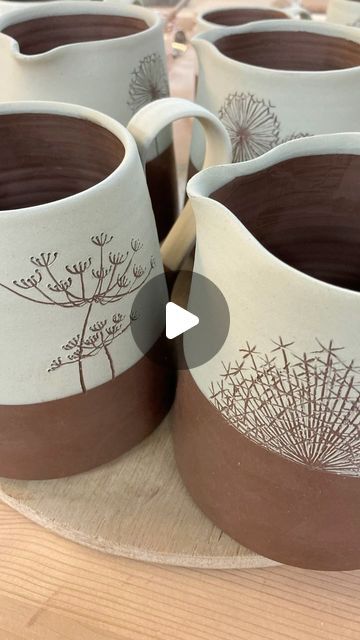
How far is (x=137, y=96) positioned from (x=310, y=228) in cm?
16

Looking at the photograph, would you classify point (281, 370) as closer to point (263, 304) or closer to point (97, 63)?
point (263, 304)

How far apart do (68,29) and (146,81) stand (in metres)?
0.12

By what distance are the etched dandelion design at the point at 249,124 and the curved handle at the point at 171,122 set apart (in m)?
0.04

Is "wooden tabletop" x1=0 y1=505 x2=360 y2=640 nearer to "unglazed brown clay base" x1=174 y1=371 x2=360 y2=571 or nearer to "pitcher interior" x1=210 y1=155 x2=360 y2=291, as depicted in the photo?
"unglazed brown clay base" x1=174 y1=371 x2=360 y2=571

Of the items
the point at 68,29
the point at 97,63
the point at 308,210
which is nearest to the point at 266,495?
the point at 308,210

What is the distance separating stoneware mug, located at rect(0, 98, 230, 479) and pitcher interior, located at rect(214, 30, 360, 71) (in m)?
0.16

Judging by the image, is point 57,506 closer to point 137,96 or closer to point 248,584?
point 248,584

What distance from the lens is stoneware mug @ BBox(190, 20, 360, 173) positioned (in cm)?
39

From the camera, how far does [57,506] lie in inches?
14.5

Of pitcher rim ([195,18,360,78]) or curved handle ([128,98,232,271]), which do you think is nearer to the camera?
curved handle ([128,98,232,271])

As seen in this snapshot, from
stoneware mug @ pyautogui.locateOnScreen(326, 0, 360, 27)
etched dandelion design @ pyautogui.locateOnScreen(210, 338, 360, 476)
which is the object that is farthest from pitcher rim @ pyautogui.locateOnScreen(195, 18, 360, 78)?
etched dandelion design @ pyautogui.locateOnScreen(210, 338, 360, 476)

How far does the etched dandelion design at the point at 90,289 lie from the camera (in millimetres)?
293

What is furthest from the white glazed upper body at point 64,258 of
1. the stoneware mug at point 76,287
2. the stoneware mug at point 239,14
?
the stoneware mug at point 239,14

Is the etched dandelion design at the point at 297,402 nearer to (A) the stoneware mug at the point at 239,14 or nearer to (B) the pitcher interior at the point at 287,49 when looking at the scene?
(B) the pitcher interior at the point at 287,49
